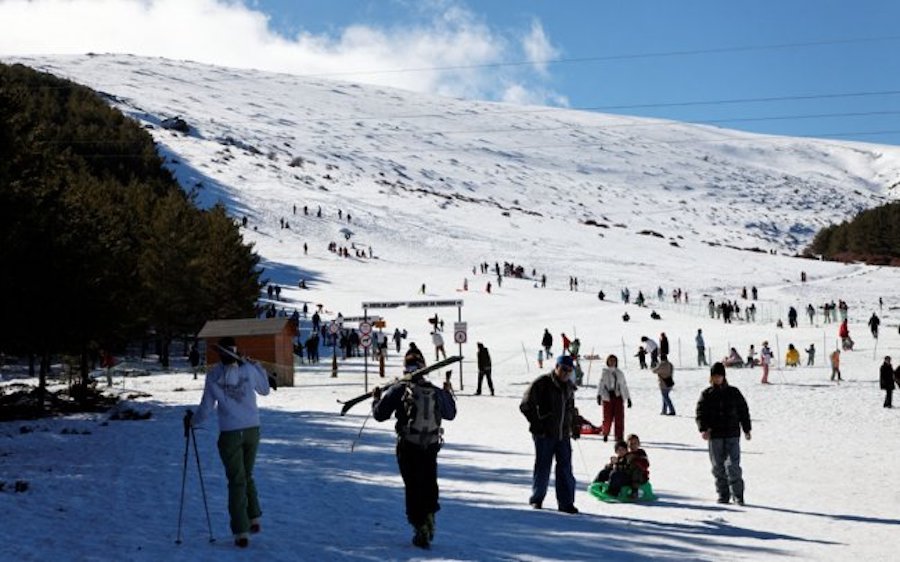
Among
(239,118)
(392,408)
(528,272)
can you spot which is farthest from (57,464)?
Answer: (239,118)

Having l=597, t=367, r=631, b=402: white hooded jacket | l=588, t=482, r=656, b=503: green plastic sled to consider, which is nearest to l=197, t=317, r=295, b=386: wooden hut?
l=597, t=367, r=631, b=402: white hooded jacket

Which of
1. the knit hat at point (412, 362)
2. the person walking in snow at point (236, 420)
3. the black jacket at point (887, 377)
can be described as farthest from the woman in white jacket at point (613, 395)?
the black jacket at point (887, 377)

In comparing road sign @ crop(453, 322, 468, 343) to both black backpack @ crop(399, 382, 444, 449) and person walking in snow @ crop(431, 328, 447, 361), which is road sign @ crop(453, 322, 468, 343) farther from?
black backpack @ crop(399, 382, 444, 449)

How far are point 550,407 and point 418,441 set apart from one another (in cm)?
248

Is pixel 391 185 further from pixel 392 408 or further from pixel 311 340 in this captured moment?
pixel 392 408

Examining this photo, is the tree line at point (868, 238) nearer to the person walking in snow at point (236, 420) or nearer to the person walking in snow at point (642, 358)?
the person walking in snow at point (642, 358)

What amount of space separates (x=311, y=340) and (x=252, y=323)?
9807 millimetres

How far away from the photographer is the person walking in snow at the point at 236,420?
8.26 m

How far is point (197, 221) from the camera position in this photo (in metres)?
48.1

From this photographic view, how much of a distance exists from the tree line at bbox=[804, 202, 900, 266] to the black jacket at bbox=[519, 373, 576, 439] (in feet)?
386

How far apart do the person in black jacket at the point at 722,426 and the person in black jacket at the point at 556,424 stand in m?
1.75

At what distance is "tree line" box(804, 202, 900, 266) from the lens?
127625mm

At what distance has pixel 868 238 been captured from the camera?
13112 cm

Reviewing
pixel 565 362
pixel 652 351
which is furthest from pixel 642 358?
pixel 565 362
